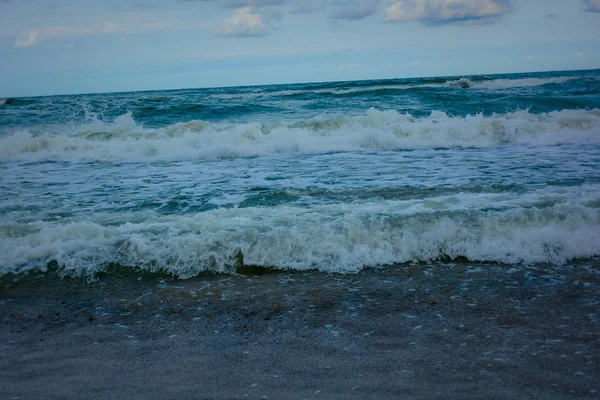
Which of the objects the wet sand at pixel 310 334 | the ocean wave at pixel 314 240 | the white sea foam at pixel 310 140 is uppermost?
the white sea foam at pixel 310 140

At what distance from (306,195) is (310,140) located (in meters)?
6.15

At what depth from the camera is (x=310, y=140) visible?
13211mm

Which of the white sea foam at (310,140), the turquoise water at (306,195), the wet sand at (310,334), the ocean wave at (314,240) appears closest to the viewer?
the wet sand at (310,334)

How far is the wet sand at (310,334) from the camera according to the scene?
283cm

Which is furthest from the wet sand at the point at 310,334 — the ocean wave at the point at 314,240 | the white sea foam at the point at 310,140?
the white sea foam at the point at 310,140

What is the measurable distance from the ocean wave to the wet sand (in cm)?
22

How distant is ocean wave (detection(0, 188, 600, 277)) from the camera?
4.93 m

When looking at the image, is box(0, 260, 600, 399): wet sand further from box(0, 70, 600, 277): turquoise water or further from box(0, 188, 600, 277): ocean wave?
box(0, 70, 600, 277): turquoise water

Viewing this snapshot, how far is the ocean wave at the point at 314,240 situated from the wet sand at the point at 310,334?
223 mm

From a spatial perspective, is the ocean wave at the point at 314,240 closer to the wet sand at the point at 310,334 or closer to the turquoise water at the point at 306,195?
the turquoise water at the point at 306,195

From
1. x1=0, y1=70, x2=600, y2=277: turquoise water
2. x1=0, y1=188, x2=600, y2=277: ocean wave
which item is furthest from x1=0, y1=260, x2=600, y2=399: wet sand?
x1=0, y1=70, x2=600, y2=277: turquoise water

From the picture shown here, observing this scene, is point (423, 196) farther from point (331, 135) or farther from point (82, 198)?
point (331, 135)

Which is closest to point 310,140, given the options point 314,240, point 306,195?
point 306,195

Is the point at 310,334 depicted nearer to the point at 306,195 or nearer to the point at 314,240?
the point at 314,240
